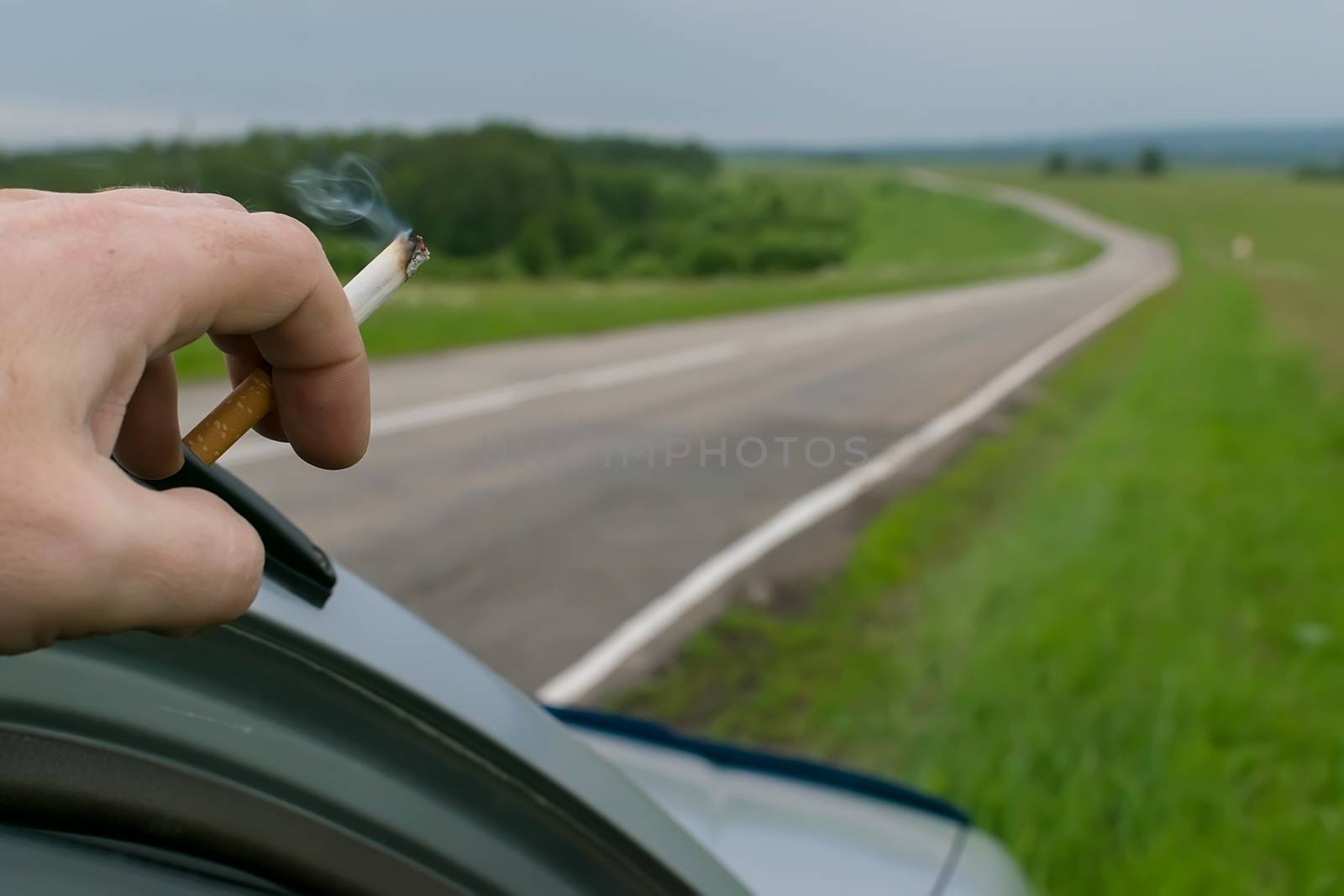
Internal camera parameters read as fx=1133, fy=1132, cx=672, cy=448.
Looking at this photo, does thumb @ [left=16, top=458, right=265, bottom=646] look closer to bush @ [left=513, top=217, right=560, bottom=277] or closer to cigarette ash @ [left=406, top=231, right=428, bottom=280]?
cigarette ash @ [left=406, top=231, right=428, bottom=280]

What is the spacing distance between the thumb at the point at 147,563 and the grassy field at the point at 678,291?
111 cm

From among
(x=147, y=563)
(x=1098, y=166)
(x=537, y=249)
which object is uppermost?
(x=147, y=563)

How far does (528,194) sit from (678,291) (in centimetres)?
1108

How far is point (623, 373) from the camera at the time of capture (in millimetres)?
12320

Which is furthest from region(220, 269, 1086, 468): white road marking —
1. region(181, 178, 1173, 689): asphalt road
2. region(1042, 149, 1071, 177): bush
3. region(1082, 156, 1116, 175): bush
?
region(1042, 149, 1071, 177): bush

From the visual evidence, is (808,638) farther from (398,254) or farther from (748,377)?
(748,377)

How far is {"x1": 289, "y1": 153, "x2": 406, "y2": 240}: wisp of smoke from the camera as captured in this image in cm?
95

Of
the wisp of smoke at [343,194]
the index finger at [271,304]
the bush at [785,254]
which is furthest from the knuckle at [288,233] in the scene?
the bush at [785,254]

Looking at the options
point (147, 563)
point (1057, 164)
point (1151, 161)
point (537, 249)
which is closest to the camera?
point (147, 563)

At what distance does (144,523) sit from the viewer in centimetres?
51

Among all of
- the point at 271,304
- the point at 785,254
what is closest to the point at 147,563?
the point at 271,304

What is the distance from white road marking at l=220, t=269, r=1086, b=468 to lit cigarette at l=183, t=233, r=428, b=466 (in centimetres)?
A: 343

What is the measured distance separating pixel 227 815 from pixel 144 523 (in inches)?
13.1

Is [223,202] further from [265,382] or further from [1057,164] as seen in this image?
[1057,164]
